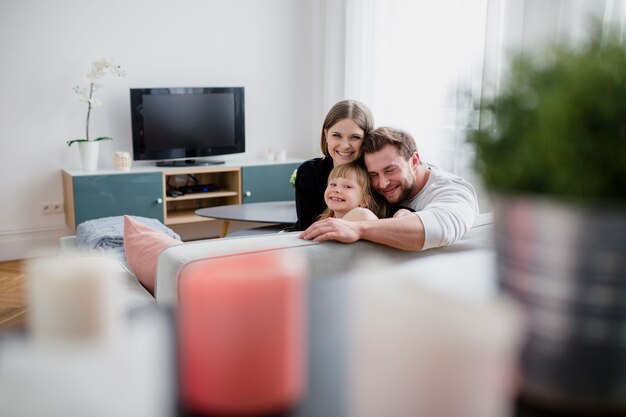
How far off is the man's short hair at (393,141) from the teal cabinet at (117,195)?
253 centimetres

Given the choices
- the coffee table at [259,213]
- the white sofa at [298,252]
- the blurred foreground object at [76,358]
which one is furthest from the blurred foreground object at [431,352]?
the coffee table at [259,213]

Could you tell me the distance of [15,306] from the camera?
313 cm

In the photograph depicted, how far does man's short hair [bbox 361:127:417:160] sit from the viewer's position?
1971 millimetres

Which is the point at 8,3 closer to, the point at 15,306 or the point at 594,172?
the point at 15,306

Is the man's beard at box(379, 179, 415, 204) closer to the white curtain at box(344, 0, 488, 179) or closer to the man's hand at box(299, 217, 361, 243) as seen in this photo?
the man's hand at box(299, 217, 361, 243)

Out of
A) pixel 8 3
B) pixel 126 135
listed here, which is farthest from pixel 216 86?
pixel 8 3

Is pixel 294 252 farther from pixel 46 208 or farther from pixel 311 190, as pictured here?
pixel 46 208

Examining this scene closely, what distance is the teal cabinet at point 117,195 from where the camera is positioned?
13.0 feet

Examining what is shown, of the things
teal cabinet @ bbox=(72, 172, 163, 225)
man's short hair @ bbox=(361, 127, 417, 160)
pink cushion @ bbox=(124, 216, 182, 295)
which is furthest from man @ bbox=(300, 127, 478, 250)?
teal cabinet @ bbox=(72, 172, 163, 225)

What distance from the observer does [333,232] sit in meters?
1.46

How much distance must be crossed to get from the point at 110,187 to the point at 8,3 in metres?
1.41

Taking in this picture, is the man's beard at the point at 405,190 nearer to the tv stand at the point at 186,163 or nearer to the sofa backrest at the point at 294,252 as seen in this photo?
the sofa backrest at the point at 294,252

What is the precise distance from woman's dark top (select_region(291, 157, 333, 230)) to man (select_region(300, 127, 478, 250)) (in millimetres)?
432

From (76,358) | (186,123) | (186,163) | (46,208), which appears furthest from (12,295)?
(76,358)
